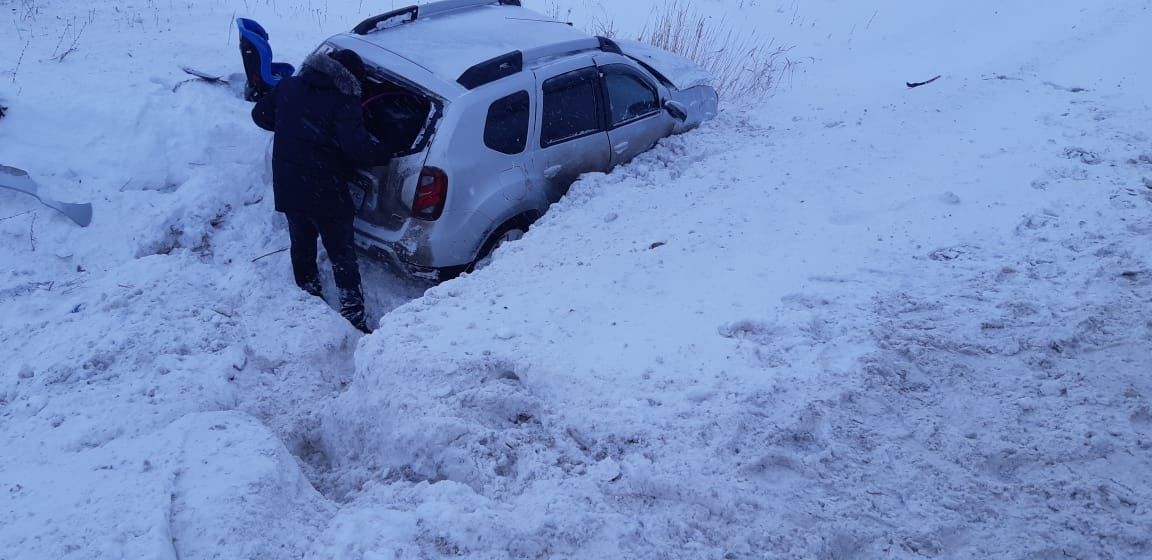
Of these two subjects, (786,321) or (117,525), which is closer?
(117,525)

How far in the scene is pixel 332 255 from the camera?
215 inches

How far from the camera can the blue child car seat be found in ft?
22.3

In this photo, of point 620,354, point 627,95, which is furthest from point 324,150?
point 627,95

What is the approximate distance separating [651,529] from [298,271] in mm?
3456

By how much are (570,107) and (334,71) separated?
180cm

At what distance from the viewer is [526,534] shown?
331cm

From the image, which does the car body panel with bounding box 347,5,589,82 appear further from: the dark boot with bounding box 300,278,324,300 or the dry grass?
the dry grass

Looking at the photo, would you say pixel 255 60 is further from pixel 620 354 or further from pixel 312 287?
pixel 620 354

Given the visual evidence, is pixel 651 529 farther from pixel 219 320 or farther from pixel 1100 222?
pixel 1100 222

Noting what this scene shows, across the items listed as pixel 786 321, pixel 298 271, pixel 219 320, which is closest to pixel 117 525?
pixel 219 320

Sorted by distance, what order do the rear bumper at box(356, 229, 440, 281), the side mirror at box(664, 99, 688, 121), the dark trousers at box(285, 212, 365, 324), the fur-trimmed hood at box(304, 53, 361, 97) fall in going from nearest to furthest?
the fur-trimmed hood at box(304, 53, 361, 97) → the dark trousers at box(285, 212, 365, 324) → the rear bumper at box(356, 229, 440, 281) → the side mirror at box(664, 99, 688, 121)

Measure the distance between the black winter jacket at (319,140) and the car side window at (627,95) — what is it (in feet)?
6.68

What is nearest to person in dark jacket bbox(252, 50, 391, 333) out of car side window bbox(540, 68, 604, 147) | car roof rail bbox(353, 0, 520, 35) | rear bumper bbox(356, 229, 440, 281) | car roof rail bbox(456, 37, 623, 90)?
rear bumper bbox(356, 229, 440, 281)

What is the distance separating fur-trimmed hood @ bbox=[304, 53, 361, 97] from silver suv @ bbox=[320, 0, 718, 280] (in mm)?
368
